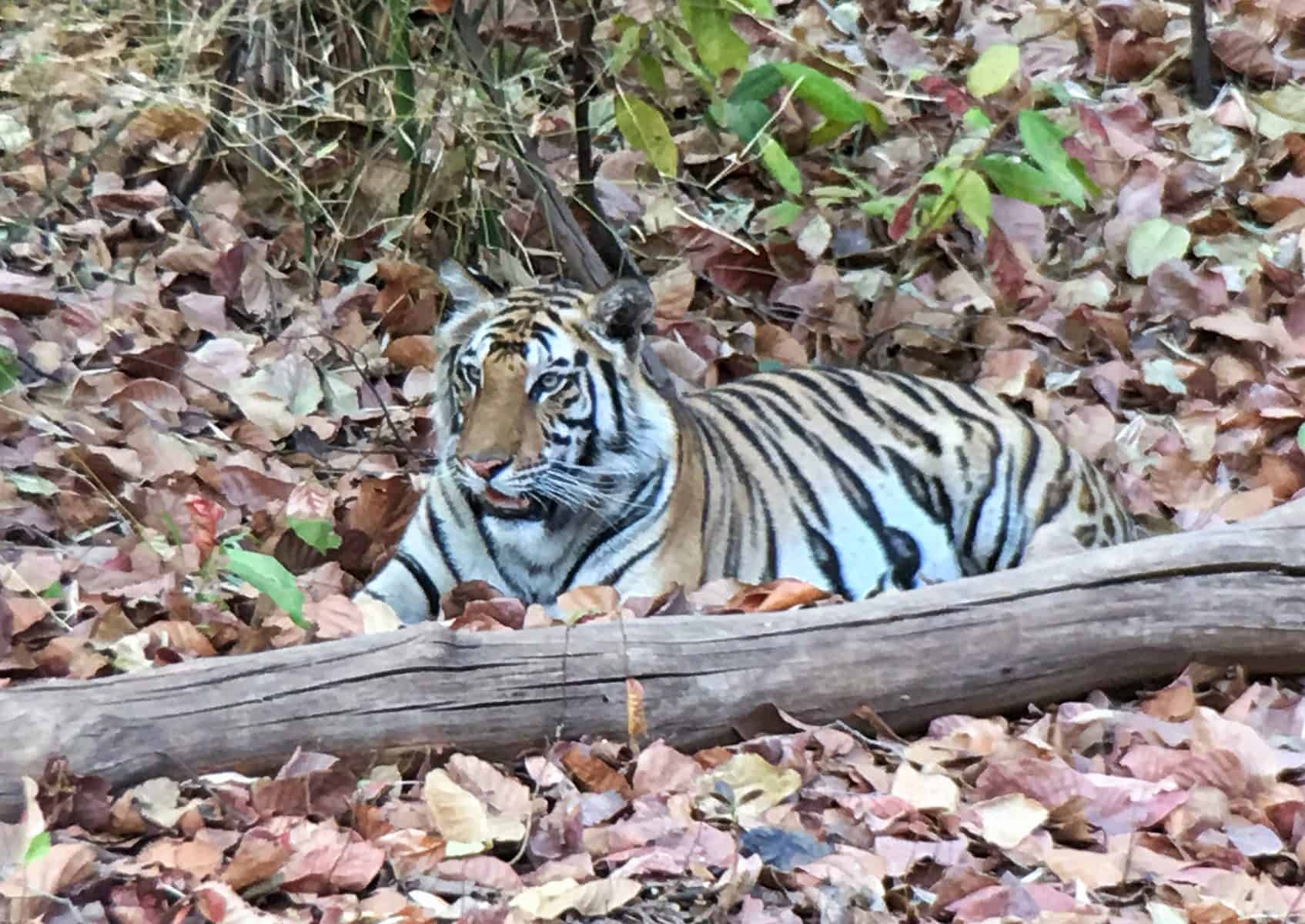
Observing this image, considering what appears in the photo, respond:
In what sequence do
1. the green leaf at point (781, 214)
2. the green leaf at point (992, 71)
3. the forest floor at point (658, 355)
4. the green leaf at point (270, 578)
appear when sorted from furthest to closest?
1. the green leaf at point (781, 214)
2. the green leaf at point (992, 71)
3. the green leaf at point (270, 578)
4. the forest floor at point (658, 355)

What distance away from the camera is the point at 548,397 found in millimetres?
4113

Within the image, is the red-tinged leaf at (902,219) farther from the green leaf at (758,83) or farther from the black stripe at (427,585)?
the black stripe at (427,585)

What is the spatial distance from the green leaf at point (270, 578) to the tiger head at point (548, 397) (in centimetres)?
81

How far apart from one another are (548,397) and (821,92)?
136 cm

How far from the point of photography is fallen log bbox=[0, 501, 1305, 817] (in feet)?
8.64

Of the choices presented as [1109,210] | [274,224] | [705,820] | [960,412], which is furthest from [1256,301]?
[705,820]

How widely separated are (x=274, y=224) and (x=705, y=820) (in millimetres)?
3237

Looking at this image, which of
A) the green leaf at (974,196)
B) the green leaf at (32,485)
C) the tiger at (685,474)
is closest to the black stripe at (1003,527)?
the tiger at (685,474)

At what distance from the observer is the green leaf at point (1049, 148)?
14.6 ft

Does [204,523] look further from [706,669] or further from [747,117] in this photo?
[747,117]

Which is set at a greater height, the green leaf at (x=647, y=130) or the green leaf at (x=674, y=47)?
the green leaf at (x=674, y=47)

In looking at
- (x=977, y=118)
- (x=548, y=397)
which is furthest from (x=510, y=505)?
(x=977, y=118)

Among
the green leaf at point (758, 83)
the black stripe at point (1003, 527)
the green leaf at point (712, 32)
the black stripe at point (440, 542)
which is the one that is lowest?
the black stripe at point (1003, 527)

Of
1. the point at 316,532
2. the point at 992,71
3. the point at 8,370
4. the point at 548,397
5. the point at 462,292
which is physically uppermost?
the point at 992,71
